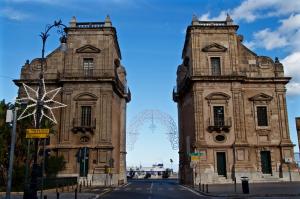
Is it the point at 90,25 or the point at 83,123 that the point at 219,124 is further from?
the point at 90,25

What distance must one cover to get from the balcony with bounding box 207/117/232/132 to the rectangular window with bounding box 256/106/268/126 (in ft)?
13.3

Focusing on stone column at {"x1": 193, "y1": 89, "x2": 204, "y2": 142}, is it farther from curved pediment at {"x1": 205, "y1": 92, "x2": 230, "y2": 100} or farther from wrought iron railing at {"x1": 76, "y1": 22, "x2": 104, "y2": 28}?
wrought iron railing at {"x1": 76, "y1": 22, "x2": 104, "y2": 28}

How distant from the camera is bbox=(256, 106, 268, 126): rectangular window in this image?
39.1 meters

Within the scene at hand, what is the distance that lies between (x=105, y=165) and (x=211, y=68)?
53.4 feet

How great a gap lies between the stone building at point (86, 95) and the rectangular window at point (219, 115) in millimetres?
11818

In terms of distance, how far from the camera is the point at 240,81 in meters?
39.0

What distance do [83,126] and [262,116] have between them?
20.3 meters

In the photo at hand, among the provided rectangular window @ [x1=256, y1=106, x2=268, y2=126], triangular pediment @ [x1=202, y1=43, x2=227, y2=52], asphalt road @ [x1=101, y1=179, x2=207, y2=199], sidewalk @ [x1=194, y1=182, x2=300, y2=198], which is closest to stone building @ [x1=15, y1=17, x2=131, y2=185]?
asphalt road @ [x1=101, y1=179, x2=207, y2=199]

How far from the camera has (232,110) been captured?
38250 millimetres

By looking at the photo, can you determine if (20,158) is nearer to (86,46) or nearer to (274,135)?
(86,46)

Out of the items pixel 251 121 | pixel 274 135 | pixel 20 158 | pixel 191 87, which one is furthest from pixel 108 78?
pixel 274 135

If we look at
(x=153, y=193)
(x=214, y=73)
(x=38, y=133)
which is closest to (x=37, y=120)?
(x=38, y=133)

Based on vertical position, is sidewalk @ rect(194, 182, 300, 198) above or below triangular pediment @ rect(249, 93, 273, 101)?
below

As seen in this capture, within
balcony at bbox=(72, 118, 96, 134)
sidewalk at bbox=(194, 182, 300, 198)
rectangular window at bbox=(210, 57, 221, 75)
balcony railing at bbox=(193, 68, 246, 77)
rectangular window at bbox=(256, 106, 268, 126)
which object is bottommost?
sidewalk at bbox=(194, 182, 300, 198)
